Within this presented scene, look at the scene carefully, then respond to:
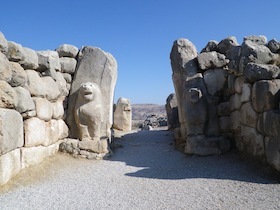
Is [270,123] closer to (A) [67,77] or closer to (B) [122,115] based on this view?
(A) [67,77]

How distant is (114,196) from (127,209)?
53cm

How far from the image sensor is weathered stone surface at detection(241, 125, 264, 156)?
494 centimetres

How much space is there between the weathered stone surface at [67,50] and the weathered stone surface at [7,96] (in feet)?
9.32

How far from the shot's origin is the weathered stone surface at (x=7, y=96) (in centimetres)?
416

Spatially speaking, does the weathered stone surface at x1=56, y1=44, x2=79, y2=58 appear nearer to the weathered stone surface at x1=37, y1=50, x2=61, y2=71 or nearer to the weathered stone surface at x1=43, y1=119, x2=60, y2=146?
the weathered stone surface at x1=37, y1=50, x2=61, y2=71

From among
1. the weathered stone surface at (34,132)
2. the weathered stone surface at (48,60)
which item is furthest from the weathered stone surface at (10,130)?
the weathered stone surface at (48,60)

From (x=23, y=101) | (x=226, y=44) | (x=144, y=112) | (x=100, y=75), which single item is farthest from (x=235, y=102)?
(x=144, y=112)

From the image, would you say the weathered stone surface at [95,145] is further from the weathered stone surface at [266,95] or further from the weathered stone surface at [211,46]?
Answer: the weathered stone surface at [211,46]

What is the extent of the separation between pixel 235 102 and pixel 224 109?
15.3 inches

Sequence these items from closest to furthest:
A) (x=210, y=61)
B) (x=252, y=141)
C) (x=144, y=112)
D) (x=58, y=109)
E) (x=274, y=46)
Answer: (x=252, y=141)
(x=274, y=46)
(x=58, y=109)
(x=210, y=61)
(x=144, y=112)

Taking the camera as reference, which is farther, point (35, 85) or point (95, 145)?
point (95, 145)

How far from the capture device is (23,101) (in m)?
4.73

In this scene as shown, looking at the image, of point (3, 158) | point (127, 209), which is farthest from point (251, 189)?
point (3, 158)

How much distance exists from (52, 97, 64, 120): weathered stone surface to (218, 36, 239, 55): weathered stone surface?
168 inches
